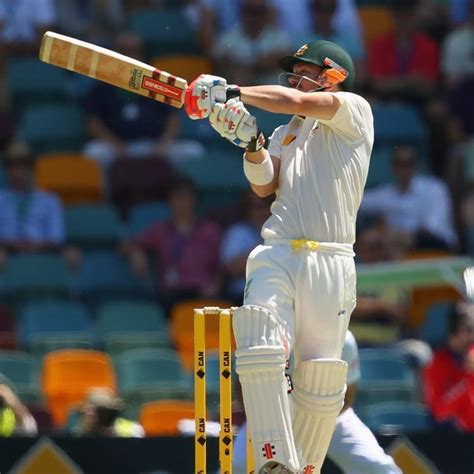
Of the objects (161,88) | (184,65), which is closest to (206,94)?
(161,88)

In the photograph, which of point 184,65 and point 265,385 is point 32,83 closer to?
point 184,65

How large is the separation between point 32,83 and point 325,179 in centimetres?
616

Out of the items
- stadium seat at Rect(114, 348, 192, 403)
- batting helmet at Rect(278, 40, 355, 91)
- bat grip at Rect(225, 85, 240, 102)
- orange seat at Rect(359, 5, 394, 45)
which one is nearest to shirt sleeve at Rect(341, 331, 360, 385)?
batting helmet at Rect(278, 40, 355, 91)

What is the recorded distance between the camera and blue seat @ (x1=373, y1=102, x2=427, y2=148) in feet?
38.3

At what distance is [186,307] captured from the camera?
10.2 meters

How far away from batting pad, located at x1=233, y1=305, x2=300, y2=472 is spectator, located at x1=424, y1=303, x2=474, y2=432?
3.00 metres

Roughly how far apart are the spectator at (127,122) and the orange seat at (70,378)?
2.37 metres

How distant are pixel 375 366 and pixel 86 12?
4485mm

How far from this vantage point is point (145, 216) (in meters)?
10.9

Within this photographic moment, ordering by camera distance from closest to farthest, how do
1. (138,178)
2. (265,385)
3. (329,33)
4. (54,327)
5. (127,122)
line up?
(265,385) < (54,327) < (138,178) < (127,122) < (329,33)

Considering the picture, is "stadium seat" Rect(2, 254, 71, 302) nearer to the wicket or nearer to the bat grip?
the wicket

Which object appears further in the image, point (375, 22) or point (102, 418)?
point (375, 22)

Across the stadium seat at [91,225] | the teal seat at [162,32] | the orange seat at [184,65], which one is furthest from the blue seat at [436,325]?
the teal seat at [162,32]

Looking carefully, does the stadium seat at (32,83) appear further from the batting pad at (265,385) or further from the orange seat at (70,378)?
the batting pad at (265,385)
